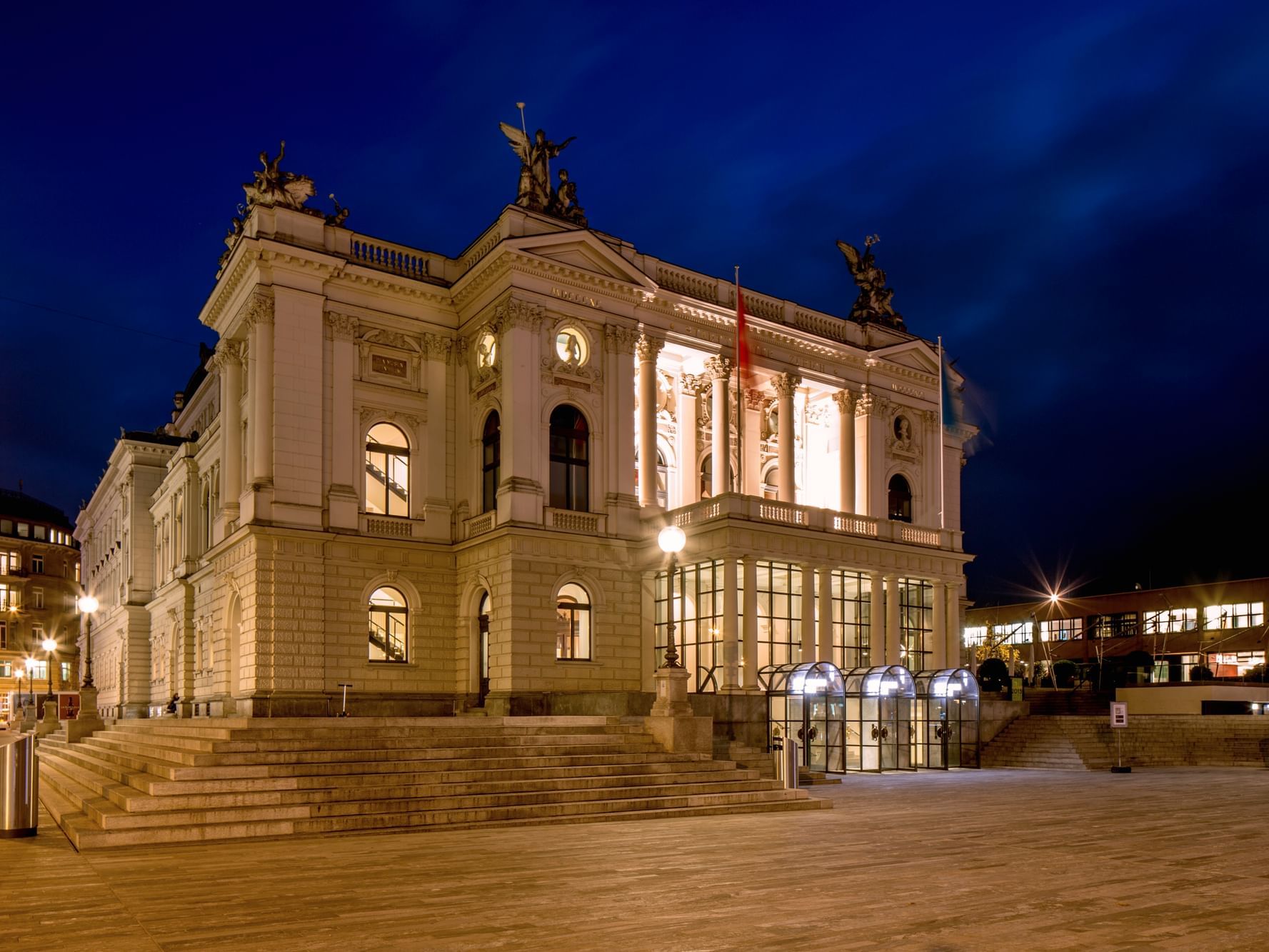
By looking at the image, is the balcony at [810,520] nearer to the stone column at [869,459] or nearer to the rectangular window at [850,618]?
the rectangular window at [850,618]

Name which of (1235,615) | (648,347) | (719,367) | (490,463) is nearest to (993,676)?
(719,367)

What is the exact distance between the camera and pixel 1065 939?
10.5 metres

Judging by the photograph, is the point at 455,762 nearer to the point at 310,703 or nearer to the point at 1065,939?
the point at 1065,939

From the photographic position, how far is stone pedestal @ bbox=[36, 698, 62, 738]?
Answer: 48656mm

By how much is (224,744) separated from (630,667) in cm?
2189

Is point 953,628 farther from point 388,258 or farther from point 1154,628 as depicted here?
point 1154,628

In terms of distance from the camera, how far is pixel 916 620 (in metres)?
46.3

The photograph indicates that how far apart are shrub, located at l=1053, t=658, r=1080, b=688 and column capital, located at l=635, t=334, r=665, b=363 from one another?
34.1m

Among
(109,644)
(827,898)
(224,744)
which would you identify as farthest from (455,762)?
(109,644)

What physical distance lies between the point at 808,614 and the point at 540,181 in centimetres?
1924

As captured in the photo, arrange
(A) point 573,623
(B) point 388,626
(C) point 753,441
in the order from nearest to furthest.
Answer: (B) point 388,626 < (A) point 573,623 < (C) point 753,441

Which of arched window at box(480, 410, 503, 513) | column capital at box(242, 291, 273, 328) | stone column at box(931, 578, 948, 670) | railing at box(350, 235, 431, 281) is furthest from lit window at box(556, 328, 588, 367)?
stone column at box(931, 578, 948, 670)

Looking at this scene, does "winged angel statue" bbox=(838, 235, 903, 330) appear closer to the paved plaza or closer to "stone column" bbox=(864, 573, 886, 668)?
"stone column" bbox=(864, 573, 886, 668)

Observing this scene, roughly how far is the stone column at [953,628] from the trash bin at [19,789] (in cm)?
3634
